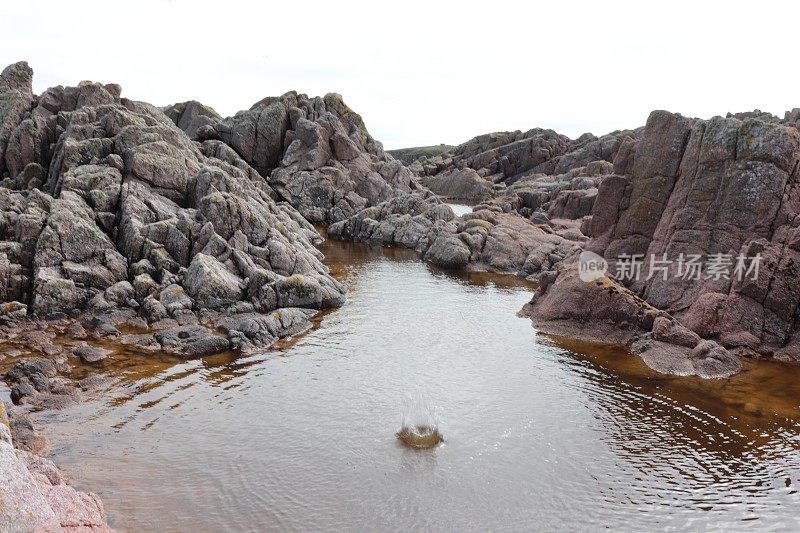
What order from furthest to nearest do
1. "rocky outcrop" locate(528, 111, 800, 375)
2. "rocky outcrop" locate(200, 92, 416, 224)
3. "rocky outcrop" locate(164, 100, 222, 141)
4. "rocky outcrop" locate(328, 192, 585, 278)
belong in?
"rocky outcrop" locate(164, 100, 222, 141) → "rocky outcrop" locate(200, 92, 416, 224) → "rocky outcrop" locate(328, 192, 585, 278) → "rocky outcrop" locate(528, 111, 800, 375)

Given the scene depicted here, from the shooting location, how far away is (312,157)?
104 m

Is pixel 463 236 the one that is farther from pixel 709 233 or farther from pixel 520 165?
pixel 520 165

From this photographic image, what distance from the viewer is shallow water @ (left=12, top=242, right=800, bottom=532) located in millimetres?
19688

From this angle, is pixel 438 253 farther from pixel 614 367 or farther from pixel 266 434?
pixel 266 434

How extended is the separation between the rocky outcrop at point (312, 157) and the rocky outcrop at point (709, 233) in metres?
59.9

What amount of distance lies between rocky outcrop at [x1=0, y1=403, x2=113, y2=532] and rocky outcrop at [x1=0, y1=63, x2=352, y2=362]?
1709 cm

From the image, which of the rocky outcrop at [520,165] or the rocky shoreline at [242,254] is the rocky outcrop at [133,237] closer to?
the rocky shoreline at [242,254]

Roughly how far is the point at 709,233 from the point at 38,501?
42.5 metres

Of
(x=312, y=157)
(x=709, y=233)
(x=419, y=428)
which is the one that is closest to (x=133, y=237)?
(x=419, y=428)

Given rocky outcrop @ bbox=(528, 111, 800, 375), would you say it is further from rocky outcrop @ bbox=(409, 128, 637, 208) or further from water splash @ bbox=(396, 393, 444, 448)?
rocky outcrop @ bbox=(409, 128, 637, 208)

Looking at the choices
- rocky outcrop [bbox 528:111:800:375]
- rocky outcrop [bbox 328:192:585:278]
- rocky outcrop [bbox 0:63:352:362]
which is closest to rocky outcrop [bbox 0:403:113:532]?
rocky outcrop [bbox 0:63:352:362]

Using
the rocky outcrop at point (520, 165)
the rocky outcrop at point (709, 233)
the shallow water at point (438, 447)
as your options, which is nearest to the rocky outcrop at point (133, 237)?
the shallow water at point (438, 447)

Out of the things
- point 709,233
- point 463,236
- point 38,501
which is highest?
point 709,233

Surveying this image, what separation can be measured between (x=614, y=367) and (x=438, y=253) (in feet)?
121
